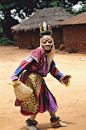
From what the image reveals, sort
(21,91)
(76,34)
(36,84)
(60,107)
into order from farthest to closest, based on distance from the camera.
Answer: (76,34) → (60,107) → (36,84) → (21,91)

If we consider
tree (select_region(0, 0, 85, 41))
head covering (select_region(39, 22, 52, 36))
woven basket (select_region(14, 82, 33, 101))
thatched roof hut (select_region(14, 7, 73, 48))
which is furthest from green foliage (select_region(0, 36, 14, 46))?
woven basket (select_region(14, 82, 33, 101))

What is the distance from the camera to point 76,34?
1588 centimetres

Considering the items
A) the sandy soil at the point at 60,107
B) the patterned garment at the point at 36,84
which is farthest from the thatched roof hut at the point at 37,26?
the patterned garment at the point at 36,84

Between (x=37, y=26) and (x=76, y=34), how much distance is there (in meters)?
3.91

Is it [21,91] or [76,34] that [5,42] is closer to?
[76,34]

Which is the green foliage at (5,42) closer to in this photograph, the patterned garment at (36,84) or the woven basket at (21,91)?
the patterned garment at (36,84)

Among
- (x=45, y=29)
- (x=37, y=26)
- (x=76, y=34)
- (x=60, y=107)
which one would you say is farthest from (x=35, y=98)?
(x=37, y=26)

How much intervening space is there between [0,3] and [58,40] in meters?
9.87

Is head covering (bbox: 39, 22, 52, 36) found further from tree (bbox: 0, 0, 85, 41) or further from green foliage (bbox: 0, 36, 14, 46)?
green foliage (bbox: 0, 36, 14, 46)

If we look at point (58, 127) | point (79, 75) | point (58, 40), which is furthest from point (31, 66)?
point (58, 40)

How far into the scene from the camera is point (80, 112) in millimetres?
4863

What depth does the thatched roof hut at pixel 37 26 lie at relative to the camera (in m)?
18.6

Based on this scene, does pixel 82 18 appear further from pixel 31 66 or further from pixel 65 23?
pixel 31 66

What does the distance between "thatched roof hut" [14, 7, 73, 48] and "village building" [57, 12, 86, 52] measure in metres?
1.84
